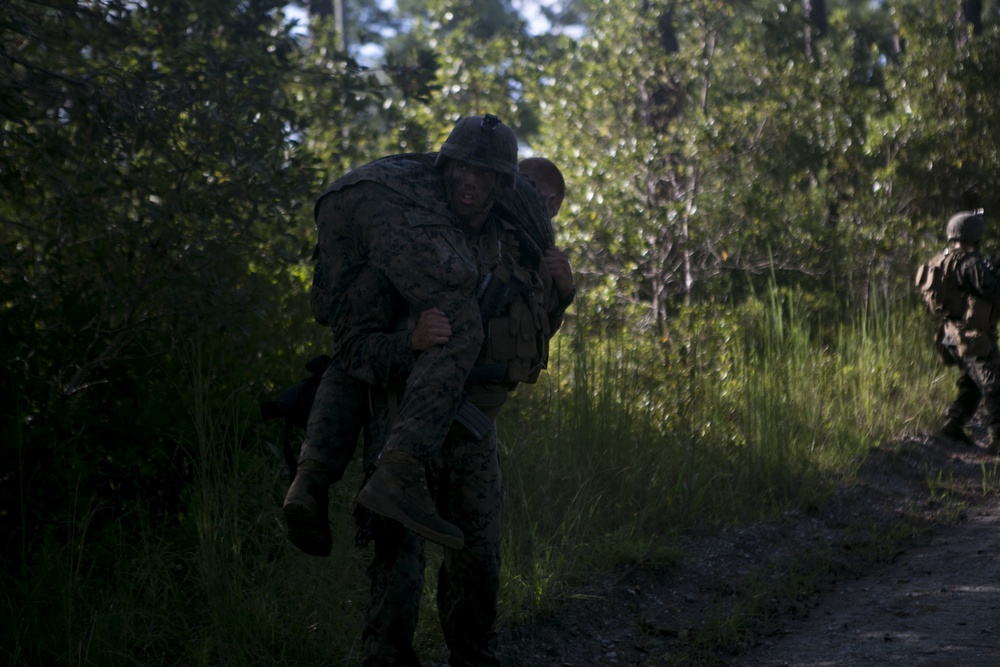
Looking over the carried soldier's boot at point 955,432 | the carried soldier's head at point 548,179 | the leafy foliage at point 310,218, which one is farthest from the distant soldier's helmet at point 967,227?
the carried soldier's head at point 548,179

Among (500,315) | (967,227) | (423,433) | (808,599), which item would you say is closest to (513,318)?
(500,315)

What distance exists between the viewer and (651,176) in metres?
10.7

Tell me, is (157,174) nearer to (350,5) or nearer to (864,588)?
(864,588)

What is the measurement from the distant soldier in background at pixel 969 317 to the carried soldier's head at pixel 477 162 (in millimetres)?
6032

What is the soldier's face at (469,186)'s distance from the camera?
3580 mm

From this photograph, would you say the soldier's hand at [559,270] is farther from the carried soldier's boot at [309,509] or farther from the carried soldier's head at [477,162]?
the carried soldier's boot at [309,509]

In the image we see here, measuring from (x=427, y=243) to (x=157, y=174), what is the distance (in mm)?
2847

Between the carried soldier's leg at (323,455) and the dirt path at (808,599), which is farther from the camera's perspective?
the dirt path at (808,599)

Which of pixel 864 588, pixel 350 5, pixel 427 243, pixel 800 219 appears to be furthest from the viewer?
pixel 350 5

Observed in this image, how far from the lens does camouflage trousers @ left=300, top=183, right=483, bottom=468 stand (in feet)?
10.9

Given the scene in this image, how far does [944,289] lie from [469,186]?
20.6ft

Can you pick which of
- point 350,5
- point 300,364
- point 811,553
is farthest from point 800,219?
point 350,5

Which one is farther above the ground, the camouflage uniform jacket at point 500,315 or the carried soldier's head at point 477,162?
the carried soldier's head at point 477,162

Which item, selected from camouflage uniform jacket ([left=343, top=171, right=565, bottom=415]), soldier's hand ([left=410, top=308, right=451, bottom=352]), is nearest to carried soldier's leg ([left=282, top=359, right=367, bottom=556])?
camouflage uniform jacket ([left=343, top=171, right=565, bottom=415])
